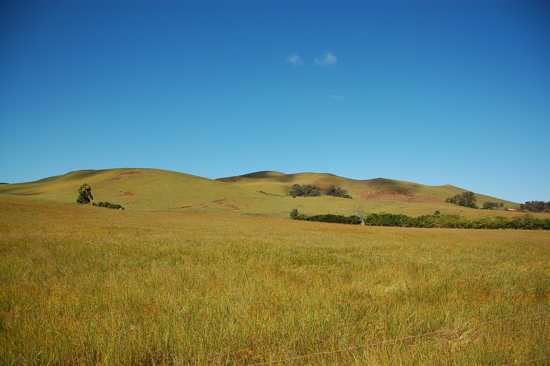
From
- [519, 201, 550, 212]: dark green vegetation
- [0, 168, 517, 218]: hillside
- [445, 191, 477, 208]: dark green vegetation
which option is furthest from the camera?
[445, 191, 477, 208]: dark green vegetation

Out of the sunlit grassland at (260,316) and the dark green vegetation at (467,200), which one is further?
the dark green vegetation at (467,200)

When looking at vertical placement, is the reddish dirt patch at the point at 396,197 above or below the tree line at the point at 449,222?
above

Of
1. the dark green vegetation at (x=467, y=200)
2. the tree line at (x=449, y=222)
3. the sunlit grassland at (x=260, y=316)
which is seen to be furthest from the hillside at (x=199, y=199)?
the sunlit grassland at (x=260, y=316)

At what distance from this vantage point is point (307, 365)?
339 centimetres

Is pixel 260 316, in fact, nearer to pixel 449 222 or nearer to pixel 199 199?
pixel 449 222

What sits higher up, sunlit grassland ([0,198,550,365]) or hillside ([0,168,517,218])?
hillside ([0,168,517,218])

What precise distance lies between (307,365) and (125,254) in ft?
32.7

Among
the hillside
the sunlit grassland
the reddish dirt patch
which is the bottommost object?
the sunlit grassland

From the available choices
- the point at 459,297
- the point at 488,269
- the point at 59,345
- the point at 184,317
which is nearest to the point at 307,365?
the point at 184,317

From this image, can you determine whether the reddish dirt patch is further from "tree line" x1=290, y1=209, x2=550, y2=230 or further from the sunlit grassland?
the sunlit grassland

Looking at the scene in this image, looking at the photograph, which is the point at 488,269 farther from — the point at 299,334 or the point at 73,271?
the point at 73,271

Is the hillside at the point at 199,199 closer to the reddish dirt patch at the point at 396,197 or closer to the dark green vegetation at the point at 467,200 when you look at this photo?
the dark green vegetation at the point at 467,200

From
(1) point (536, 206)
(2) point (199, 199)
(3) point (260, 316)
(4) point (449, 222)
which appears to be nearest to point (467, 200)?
(1) point (536, 206)

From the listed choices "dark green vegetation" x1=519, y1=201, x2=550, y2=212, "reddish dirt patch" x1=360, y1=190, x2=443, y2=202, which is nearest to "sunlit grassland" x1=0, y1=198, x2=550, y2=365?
"dark green vegetation" x1=519, y1=201, x2=550, y2=212
